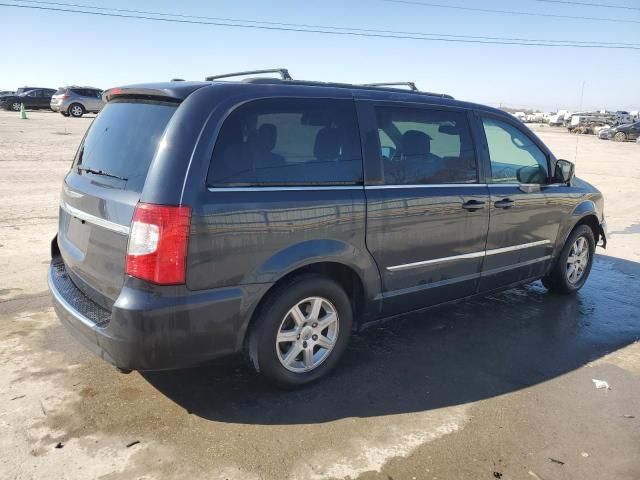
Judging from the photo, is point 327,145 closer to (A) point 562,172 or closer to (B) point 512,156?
(B) point 512,156

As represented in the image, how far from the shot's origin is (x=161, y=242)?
2734 mm

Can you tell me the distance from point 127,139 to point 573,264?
4.51m

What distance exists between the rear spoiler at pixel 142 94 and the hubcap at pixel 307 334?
141cm

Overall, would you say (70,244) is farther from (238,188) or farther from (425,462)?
(425,462)

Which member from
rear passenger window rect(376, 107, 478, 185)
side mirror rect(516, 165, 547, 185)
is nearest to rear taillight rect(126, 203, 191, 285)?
rear passenger window rect(376, 107, 478, 185)

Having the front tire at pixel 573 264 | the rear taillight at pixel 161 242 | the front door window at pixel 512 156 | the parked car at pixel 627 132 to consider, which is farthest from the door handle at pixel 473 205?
the parked car at pixel 627 132

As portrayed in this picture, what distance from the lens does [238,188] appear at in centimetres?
296

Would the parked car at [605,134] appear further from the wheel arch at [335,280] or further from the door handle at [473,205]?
the wheel arch at [335,280]

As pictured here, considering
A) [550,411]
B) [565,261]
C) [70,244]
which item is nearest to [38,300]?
[70,244]

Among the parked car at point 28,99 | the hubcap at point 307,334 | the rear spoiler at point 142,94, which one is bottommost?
the hubcap at point 307,334

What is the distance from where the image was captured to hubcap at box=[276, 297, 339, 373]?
3.36 metres

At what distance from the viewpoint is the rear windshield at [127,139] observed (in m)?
2.98

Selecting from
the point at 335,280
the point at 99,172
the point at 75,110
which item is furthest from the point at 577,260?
the point at 75,110

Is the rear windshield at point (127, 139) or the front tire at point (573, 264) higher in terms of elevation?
the rear windshield at point (127, 139)
